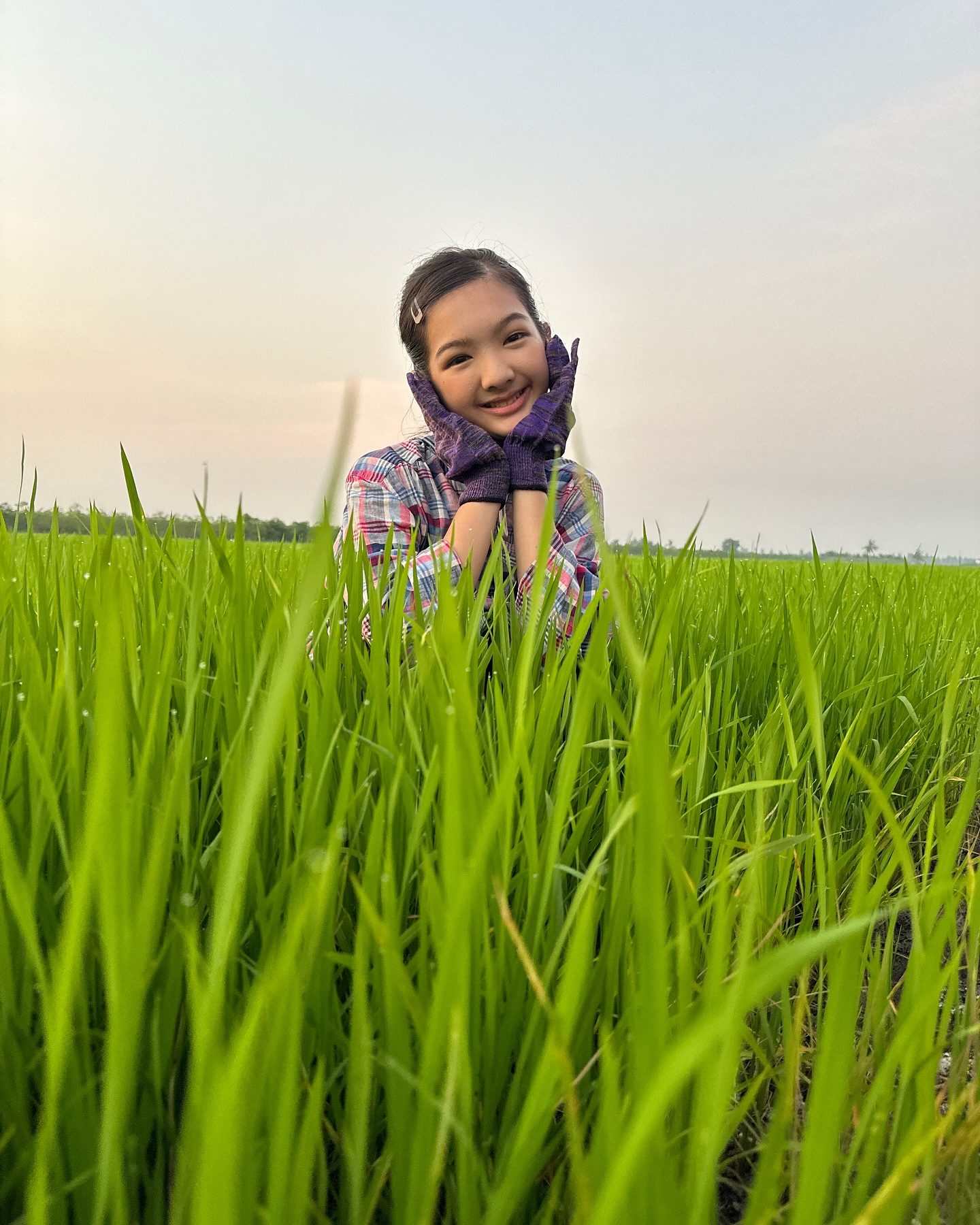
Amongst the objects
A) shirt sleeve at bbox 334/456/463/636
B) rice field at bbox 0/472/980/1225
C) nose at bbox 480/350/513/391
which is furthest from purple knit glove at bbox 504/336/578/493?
rice field at bbox 0/472/980/1225

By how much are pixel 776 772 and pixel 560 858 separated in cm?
52

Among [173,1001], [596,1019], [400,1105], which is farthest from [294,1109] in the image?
[596,1019]

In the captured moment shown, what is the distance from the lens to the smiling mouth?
213 centimetres

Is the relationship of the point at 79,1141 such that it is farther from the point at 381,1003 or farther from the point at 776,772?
the point at 776,772

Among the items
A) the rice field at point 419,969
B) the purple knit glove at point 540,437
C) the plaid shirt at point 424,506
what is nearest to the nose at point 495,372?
the purple knit glove at point 540,437

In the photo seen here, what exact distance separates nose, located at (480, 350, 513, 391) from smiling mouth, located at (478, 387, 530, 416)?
42 millimetres

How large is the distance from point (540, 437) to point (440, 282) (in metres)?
0.57

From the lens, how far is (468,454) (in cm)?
204

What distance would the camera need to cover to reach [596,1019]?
2.09 feet

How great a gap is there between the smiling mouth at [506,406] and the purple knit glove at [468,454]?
2.3 inches

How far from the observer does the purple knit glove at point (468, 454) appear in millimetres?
2029

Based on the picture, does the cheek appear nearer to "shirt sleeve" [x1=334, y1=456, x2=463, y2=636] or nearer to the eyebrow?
the eyebrow

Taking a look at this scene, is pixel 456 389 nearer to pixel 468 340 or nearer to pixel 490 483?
pixel 468 340

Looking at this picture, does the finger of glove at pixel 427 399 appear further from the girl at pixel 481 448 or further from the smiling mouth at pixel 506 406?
the smiling mouth at pixel 506 406
